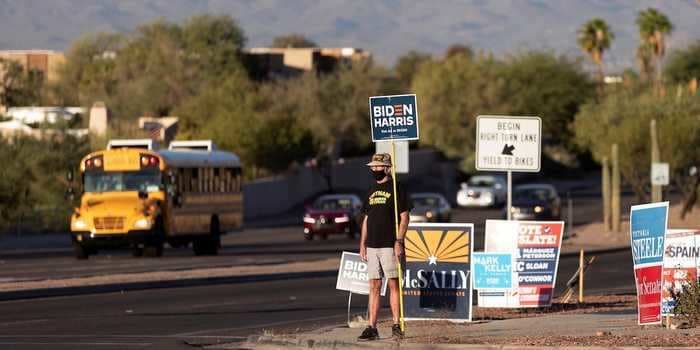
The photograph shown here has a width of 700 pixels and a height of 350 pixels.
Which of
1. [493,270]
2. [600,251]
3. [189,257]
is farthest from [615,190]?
[493,270]

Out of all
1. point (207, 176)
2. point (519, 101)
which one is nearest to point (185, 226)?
point (207, 176)

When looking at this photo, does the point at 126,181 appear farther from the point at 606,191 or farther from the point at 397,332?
the point at 397,332

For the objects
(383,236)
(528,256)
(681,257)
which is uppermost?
(383,236)

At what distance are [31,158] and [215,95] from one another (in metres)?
27.8

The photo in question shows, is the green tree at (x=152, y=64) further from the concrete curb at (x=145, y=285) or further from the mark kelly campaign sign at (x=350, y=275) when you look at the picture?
the mark kelly campaign sign at (x=350, y=275)

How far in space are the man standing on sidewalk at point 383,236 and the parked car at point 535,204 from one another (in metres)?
38.5

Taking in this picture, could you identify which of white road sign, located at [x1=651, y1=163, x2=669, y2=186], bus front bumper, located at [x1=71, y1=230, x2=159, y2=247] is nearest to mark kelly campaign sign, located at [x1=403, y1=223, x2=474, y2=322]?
bus front bumper, located at [x1=71, y1=230, x2=159, y2=247]

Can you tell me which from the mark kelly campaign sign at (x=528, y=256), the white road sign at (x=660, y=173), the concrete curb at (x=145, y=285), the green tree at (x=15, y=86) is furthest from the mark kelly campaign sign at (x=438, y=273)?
the green tree at (x=15, y=86)

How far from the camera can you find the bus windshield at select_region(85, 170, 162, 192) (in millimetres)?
36938

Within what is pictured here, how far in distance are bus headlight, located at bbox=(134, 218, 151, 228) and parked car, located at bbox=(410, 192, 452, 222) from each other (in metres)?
17.0

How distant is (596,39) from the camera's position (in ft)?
365

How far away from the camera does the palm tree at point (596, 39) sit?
111 metres

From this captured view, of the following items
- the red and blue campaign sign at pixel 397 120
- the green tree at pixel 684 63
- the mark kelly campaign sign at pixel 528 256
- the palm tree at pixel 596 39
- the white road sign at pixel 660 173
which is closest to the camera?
the red and blue campaign sign at pixel 397 120

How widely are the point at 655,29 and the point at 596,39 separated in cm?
599
